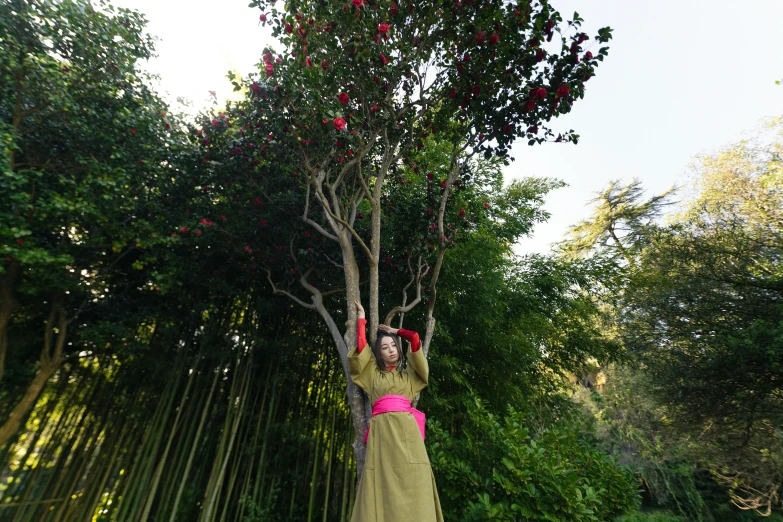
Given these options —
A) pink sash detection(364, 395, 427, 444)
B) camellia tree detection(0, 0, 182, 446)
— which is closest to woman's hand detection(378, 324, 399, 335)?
pink sash detection(364, 395, 427, 444)

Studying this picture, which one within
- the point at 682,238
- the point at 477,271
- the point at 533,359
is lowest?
the point at 533,359

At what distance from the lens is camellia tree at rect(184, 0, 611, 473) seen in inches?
73.0

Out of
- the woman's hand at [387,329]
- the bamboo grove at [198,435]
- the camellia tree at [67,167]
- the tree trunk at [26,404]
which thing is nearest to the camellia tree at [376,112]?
the woman's hand at [387,329]

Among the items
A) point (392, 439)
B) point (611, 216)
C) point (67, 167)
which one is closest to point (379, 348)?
point (392, 439)

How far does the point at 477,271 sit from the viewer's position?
118 inches

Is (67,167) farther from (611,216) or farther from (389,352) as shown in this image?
(611,216)

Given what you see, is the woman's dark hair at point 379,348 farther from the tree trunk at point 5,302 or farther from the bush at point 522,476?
the tree trunk at point 5,302

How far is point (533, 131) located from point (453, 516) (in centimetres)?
210

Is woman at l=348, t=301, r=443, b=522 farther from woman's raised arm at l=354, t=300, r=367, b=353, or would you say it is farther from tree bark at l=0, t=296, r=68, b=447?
tree bark at l=0, t=296, r=68, b=447

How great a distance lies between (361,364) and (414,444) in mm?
376

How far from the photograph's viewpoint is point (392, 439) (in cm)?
138

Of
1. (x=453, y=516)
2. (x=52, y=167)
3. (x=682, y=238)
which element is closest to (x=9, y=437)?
(x=52, y=167)

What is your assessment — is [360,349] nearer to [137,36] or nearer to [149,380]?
[149,380]

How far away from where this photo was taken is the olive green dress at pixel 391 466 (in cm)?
125
